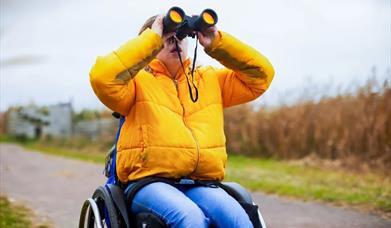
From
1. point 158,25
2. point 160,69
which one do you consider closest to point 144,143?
point 160,69

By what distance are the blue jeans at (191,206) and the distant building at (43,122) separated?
17322mm

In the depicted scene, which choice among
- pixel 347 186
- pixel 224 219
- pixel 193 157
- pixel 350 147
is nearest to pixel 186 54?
pixel 193 157

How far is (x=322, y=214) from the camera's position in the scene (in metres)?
5.74

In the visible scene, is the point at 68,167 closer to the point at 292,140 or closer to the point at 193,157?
the point at 292,140

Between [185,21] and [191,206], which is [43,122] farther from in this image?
[191,206]

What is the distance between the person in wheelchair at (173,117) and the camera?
271 cm

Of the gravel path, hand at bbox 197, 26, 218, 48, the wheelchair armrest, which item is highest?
hand at bbox 197, 26, 218, 48

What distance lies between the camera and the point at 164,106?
292cm

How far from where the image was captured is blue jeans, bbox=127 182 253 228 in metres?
2.59

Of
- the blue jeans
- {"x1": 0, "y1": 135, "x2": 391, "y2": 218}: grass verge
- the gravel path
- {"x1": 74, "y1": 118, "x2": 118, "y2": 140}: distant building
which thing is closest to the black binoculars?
the blue jeans

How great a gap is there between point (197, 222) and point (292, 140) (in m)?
9.09

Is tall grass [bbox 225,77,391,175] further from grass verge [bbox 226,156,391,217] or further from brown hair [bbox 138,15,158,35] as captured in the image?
brown hair [bbox 138,15,158,35]

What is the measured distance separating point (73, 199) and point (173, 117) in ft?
15.6

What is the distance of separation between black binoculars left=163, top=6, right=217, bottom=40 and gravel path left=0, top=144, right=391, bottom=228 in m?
2.86
